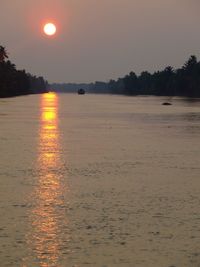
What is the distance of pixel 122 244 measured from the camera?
8.99m

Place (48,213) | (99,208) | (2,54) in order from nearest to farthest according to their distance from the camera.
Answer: (48,213) → (99,208) → (2,54)

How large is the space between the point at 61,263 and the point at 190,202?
16.5ft

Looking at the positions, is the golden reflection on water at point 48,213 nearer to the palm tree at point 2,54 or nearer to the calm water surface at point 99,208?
the calm water surface at point 99,208

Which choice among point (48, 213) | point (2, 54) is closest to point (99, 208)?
point (48, 213)

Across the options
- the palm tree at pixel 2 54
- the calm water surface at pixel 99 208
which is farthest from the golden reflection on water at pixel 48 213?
the palm tree at pixel 2 54

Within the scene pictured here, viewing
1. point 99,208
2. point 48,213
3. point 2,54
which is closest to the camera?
point 48,213

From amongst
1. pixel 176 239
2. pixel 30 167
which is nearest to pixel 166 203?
pixel 176 239

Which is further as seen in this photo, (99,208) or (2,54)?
(2,54)

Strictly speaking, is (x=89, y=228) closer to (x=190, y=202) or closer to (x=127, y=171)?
(x=190, y=202)

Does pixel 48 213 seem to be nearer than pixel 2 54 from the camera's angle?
Yes

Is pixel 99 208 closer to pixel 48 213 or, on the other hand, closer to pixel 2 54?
pixel 48 213

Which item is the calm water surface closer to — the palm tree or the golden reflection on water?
the golden reflection on water

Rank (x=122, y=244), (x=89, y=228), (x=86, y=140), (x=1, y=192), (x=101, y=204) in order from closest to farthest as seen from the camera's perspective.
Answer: (x=122, y=244)
(x=89, y=228)
(x=101, y=204)
(x=1, y=192)
(x=86, y=140)

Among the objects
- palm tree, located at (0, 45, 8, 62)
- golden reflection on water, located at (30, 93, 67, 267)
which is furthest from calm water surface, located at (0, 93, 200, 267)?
palm tree, located at (0, 45, 8, 62)
